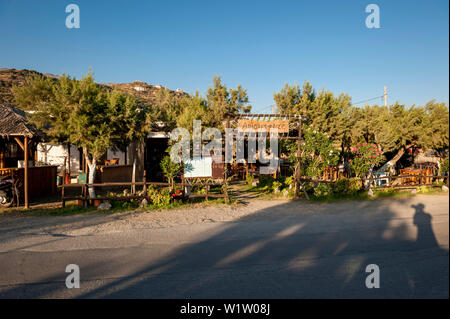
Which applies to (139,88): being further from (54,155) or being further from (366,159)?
(366,159)

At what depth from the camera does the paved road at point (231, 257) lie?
353 centimetres

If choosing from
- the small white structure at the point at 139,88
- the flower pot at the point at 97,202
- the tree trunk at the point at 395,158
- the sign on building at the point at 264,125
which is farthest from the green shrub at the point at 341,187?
the small white structure at the point at 139,88

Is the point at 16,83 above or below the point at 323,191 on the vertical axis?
above

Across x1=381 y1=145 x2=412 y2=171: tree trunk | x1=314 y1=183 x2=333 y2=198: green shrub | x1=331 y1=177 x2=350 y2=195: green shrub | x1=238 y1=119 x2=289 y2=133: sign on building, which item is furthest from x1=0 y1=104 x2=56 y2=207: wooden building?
x1=381 y1=145 x2=412 y2=171: tree trunk

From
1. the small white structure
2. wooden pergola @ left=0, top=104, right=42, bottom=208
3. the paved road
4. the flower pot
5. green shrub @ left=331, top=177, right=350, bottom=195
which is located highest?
the small white structure

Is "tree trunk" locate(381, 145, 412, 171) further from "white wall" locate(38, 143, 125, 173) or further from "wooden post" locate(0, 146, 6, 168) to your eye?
"wooden post" locate(0, 146, 6, 168)

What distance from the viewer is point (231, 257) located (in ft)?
16.4

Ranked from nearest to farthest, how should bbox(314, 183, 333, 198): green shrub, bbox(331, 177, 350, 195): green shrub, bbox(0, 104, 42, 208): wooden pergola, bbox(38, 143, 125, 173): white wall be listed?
bbox(0, 104, 42, 208): wooden pergola → bbox(314, 183, 333, 198): green shrub → bbox(331, 177, 350, 195): green shrub → bbox(38, 143, 125, 173): white wall

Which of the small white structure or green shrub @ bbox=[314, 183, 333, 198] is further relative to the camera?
the small white structure

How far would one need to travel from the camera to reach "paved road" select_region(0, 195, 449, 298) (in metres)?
3.53

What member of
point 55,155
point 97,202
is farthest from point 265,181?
point 55,155

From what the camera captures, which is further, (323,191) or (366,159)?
(366,159)
